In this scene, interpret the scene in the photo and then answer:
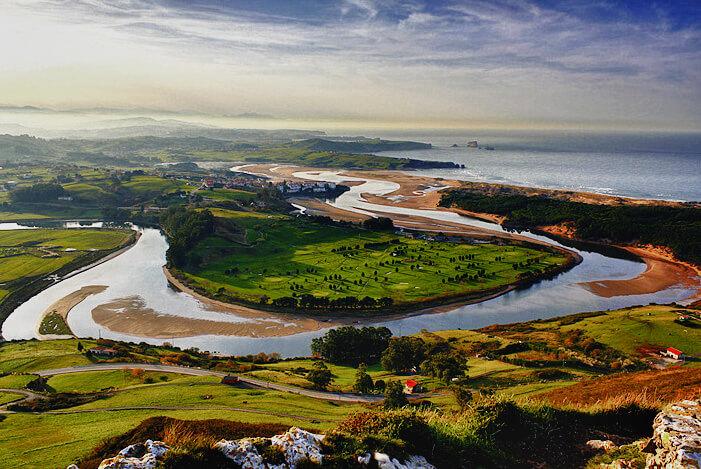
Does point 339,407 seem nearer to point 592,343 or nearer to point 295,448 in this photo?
point 295,448

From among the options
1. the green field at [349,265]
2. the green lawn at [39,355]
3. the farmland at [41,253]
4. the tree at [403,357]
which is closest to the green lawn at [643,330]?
the tree at [403,357]

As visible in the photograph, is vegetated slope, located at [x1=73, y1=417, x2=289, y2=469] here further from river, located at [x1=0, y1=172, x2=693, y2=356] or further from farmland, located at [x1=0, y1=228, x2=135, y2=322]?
farmland, located at [x1=0, y1=228, x2=135, y2=322]

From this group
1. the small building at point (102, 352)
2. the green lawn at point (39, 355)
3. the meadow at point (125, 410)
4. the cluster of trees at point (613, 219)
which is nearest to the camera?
the meadow at point (125, 410)

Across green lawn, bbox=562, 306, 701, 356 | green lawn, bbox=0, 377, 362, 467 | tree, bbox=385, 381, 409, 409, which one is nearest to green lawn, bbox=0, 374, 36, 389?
green lawn, bbox=0, 377, 362, 467

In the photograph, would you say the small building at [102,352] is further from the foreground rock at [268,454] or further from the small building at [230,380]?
the foreground rock at [268,454]

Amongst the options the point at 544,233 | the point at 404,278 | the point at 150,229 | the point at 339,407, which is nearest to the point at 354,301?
the point at 404,278

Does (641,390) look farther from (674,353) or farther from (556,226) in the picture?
(556,226)
